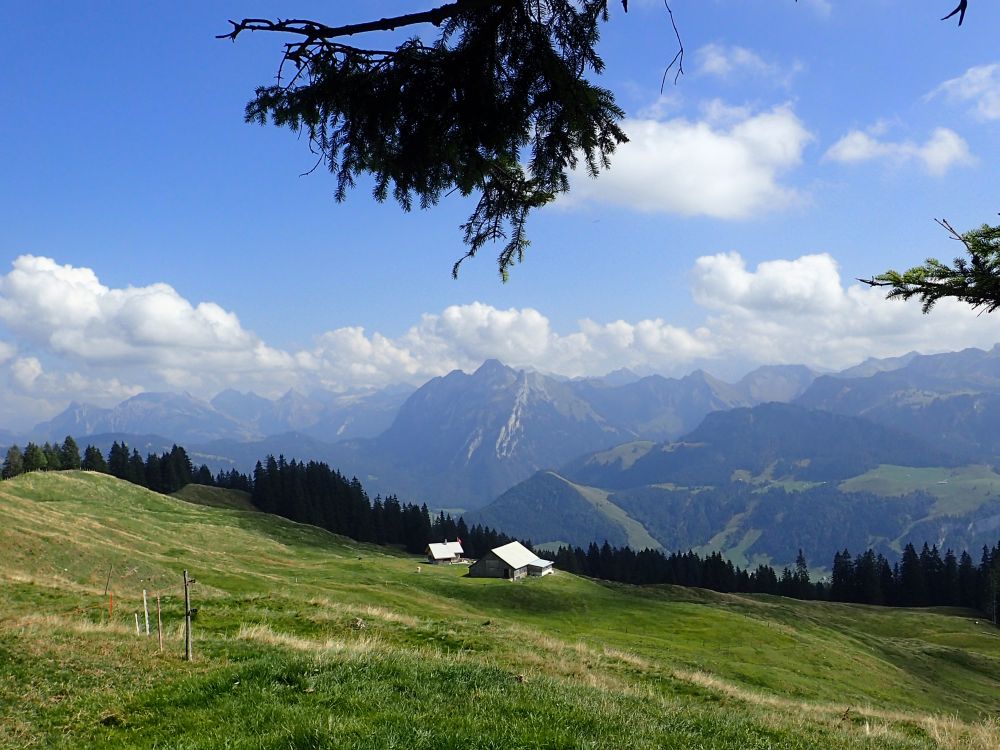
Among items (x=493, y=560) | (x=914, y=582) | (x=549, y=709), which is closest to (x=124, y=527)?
(x=493, y=560)

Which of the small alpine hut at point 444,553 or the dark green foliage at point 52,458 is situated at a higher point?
the dark green foliage at point 52,458

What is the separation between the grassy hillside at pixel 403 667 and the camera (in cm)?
1004

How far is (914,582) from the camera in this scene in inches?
5468

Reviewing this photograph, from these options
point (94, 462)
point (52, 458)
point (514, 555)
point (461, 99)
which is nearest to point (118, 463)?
point (94, 462)

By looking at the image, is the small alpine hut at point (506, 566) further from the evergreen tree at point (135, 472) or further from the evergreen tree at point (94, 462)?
the evergreen tree at point (94, 462)

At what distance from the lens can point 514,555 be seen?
10794 centimetres

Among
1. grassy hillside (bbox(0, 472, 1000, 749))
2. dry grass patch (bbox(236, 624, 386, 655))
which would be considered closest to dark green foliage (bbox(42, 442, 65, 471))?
grassy hillside (bbox(0, 472, 1000, 749))

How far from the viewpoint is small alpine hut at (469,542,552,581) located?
103 meters

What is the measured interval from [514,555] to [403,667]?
97.7 m

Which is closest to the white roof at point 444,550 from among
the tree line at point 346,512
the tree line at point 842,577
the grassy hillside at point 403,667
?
the tree line at point 346,512

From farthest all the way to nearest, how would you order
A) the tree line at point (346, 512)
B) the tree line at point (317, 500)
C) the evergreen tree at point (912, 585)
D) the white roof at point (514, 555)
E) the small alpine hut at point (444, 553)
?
the tree line at point (346, 512) < the tree line at point (317, 500) < the evergreen tree at point (912, 585) < the small alpine hut at point (444, 553) < the white roof at point (514, 555)

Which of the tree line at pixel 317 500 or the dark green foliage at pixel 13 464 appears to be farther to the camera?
the tree line at pixel 317 500

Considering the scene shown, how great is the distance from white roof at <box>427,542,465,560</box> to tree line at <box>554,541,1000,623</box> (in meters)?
29.4

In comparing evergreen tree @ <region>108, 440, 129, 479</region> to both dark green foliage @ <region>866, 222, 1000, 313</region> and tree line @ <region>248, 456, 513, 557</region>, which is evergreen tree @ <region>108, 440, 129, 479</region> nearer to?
tree line @ <region>248, 456, 513, 557</region>
